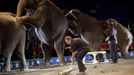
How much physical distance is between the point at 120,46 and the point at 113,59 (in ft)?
5.55

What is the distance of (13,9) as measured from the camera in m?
19.9

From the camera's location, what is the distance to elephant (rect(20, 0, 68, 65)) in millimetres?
9820

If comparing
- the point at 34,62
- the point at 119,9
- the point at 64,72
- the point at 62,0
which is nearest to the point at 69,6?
the point at 62,0

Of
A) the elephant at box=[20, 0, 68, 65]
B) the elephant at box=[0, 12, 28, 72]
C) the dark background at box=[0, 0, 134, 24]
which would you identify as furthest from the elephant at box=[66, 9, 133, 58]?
the dark background at box=[0, 0, 134, 24]

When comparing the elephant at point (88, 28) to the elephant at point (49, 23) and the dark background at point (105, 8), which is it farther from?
the dark background at point (105, 8)

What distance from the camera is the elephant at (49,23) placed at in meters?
9.82

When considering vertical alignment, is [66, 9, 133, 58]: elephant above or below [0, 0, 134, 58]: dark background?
below

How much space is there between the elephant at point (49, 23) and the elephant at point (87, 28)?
0.87 m

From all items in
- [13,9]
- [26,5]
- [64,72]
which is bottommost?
[64,72]

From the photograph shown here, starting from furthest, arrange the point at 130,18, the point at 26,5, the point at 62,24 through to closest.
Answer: the point at 130,18, the point at 62,24, the point at 26,5

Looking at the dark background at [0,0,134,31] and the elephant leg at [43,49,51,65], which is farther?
the dark background at [0,0,134,31]

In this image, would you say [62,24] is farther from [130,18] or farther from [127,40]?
[130,18]

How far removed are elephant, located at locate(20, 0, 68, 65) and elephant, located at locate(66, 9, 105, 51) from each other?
87cm

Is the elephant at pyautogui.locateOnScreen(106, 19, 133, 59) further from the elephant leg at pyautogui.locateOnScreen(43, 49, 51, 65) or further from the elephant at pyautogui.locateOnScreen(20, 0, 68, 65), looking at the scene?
the elephant leg at pyautogui.locateOnScreen(43, 49, 51, 65)
